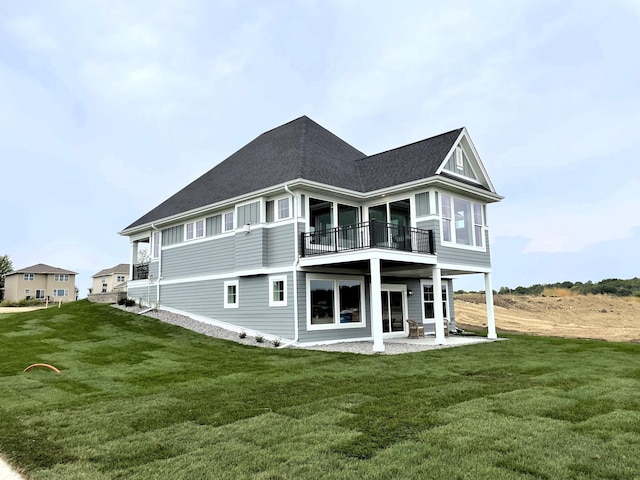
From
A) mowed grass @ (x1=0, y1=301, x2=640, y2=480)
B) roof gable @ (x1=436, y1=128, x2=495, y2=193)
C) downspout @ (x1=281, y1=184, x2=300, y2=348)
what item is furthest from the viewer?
roof gable @ (x1=436, y1=128, x2=495, y2=193)

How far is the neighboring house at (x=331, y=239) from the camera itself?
14758mm

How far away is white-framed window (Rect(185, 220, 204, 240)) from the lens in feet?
62.7

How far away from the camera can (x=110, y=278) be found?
58.4m

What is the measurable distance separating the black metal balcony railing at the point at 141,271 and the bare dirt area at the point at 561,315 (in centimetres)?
1771

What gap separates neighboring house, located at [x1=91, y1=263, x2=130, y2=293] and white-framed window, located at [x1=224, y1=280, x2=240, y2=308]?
45354mm

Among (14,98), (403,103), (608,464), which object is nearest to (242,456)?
(608,464)

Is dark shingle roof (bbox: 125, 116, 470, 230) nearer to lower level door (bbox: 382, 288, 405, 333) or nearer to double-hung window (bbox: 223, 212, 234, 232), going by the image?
double-hung window (bbox: 223, 212, 234, 232)

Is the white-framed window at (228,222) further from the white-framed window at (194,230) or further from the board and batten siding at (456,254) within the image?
the board and batten siding at (456,254)

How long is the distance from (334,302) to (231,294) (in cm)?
447

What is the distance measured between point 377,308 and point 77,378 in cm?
803

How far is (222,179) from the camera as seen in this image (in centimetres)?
2005

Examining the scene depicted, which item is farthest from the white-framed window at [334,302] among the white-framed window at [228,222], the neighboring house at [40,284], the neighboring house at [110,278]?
the neighboring house at [110,278]

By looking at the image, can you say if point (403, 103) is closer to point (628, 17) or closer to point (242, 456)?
point (628, 17)

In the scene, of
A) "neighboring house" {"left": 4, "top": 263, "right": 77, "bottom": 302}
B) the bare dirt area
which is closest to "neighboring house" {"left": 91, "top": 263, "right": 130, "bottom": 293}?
"neighboring house" {"left": 4, "top": 263, "right": 77, "bottom": 302}
